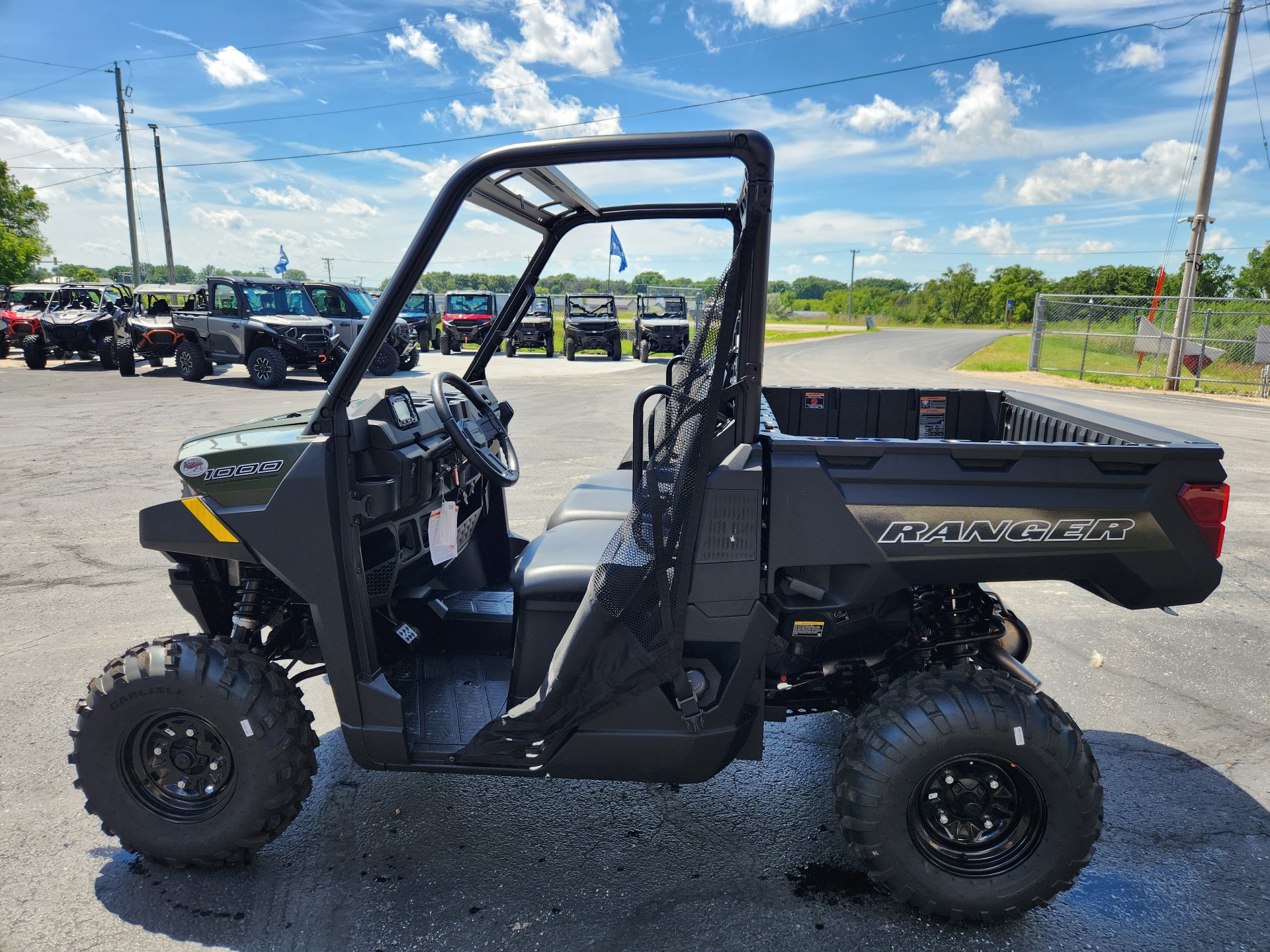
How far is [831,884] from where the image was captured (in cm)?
247

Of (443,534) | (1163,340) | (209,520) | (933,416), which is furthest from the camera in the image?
(1163,340)

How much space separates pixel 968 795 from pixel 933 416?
202 cm

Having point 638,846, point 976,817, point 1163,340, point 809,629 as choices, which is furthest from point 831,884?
point 1163,340

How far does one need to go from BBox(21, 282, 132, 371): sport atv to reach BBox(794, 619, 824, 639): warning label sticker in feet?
71.0

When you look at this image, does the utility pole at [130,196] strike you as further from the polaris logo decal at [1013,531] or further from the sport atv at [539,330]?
the polaris logo decal at [1013,531]

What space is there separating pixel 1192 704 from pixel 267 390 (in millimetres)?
15791

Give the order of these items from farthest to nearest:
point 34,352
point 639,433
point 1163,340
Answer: point 34,352 → point 1163,340 → point 639,433

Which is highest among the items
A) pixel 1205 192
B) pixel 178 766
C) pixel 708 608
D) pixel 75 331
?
pixel 1205 192

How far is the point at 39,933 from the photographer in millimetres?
2225

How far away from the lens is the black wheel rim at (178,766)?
2.43m

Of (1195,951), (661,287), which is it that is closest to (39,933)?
(1195,951)

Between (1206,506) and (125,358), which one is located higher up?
(1206,506)

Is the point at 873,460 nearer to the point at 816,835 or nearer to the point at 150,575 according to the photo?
the point at 816,835

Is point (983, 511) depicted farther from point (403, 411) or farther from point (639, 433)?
point (403, 411)
